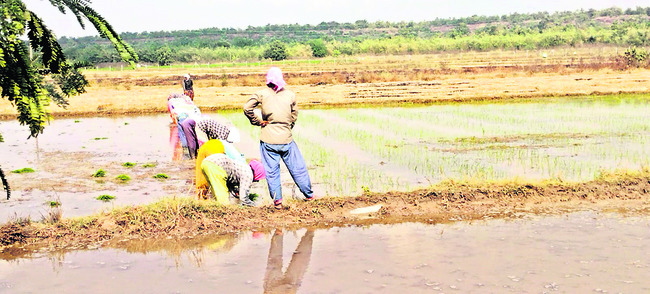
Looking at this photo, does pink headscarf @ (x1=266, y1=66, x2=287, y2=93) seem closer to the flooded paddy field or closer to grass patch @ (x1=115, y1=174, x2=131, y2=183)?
the flooded paddy field

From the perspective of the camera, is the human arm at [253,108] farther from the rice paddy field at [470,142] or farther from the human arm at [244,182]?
the rice paddy field at [470,142]

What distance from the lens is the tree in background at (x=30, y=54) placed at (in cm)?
446

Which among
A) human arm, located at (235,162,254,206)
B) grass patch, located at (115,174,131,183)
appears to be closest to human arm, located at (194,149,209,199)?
human arm, located at (235,162,254,206)

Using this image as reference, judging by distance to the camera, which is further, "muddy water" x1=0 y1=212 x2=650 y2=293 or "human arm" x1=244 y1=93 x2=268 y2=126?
"human arm" x1=244 y1=93 x2=268 y2=126

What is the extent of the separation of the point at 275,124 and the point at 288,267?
2155 millimetres

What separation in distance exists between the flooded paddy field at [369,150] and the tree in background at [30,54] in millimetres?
3494

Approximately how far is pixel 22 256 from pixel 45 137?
11329 millimetres

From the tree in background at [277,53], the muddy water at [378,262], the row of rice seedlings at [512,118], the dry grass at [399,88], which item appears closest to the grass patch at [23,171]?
the muddy water at [378,262]

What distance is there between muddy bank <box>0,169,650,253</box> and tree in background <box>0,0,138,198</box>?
2.59m

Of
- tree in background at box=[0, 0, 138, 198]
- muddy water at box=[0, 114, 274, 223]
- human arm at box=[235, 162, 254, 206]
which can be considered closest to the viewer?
tree in background at box=[0, 0, 138, 198]

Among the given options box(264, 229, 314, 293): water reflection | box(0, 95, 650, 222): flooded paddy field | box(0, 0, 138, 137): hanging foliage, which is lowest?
box(0, 95, 650, 222): flooded paddy field

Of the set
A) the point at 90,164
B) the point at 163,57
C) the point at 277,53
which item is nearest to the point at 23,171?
the point at 90,164

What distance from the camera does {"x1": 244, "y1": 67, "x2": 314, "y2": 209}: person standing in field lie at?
312 inches

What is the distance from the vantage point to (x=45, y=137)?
682 inches
